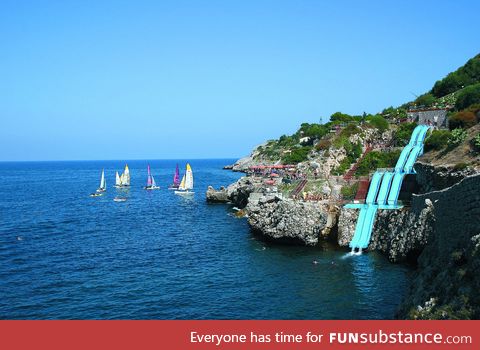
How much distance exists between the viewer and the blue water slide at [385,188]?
4530cm

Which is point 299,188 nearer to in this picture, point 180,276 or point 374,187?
point 374,187

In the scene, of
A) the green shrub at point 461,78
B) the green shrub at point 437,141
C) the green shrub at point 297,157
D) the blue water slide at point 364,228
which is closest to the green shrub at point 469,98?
the green shrub at point 437,141

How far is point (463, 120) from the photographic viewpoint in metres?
54.8

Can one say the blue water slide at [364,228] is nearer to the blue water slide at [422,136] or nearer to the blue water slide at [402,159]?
the blue water slide at [402,159]

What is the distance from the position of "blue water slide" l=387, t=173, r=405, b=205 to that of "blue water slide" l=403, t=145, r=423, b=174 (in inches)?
73.7

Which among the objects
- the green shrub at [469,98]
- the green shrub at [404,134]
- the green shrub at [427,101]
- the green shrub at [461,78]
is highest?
the green shrub at [461,78]

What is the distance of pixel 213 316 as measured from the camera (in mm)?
27234

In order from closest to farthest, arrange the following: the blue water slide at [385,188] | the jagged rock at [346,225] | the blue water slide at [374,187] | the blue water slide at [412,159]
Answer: the jagged rock at [346,225], the blue water slide at [385,188], the blue water slide at [374,187], the blue water slide at [412,159]

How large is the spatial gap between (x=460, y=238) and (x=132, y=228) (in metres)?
44.2

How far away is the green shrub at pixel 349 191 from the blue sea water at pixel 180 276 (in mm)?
8421

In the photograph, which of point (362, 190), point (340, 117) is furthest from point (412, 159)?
point (340, 117)

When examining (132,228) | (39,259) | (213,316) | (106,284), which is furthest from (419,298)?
(132,228)

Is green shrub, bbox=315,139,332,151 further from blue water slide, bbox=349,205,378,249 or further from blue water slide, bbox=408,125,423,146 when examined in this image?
blue water slide, bbox=349,205,378,249

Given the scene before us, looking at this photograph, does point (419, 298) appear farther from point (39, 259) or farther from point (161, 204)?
point (161, 204)
